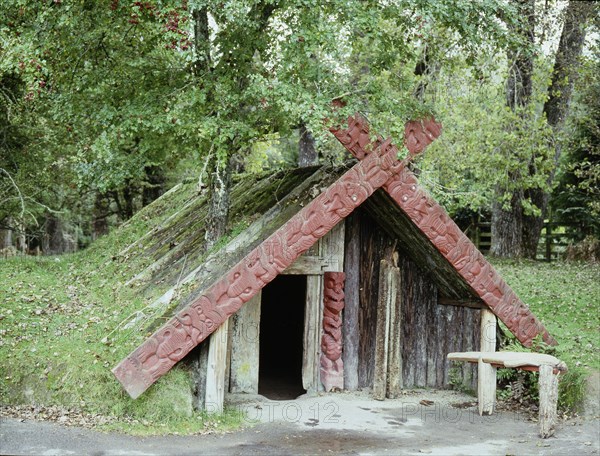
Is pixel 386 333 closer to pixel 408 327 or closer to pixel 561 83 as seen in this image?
pixel 408 327

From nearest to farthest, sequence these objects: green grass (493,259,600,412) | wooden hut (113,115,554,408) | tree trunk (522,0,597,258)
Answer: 1. wooden hut (113,115,554,408)
2. green grass (493,259,600,412)
3. tree trunk (522,0,597,258)

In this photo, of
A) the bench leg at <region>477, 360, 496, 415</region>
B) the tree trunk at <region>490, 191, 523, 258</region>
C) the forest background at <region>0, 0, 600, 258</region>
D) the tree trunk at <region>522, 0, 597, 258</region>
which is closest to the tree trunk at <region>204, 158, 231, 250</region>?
the forest background at <region>0, 0, 600, 258</region>

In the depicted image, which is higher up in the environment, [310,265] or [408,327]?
[310,265]

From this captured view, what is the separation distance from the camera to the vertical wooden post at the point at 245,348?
1157 cm

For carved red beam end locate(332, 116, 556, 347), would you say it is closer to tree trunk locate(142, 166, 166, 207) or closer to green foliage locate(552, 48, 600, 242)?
green foliage locate(552, 48, 600, 242)

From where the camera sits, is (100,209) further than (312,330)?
Yes

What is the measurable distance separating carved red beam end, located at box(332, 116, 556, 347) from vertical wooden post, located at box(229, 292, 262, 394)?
2.65 meters

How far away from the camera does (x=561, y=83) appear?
58.5ft

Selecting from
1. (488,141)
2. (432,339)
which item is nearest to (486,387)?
(432,339)

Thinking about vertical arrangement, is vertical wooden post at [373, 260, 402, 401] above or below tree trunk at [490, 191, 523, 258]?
below

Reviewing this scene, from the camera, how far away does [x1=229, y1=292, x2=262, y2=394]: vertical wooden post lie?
11.6 metres

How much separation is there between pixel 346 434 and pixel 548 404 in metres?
2.63

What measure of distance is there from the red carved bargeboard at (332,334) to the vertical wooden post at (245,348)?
1.15 m

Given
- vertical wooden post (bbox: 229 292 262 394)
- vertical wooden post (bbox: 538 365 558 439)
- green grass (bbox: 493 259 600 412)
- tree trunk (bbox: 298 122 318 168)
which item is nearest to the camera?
vertical wooden post (bbox: 538 365 558 439)
